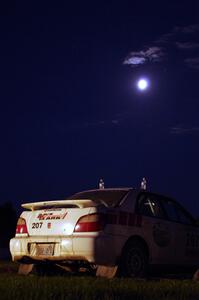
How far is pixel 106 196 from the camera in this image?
371 inches

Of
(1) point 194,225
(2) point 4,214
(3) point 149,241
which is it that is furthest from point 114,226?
(2) point 4,214

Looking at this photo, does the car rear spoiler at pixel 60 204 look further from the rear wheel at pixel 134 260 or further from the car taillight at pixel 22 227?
the rear wheel at pixel 134 260

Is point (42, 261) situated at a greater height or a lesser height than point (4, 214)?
lesser

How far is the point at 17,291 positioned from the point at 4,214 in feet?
232

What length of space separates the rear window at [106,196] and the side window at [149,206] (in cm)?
34

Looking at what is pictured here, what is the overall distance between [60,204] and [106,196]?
79 centimetres

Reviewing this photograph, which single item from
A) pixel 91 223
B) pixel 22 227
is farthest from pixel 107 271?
pixel 22 227

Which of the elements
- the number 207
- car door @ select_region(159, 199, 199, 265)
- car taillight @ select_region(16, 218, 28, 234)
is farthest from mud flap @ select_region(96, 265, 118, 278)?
car door @ select_region(159, 199, 199, 265)

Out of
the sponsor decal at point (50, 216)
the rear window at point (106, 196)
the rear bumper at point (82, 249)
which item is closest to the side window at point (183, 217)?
the rear window at point (106, 196)

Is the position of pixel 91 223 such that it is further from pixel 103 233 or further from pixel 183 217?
pixel 183 217

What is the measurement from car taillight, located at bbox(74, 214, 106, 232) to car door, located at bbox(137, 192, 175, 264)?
3.14 ft

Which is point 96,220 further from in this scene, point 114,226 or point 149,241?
point 149,241

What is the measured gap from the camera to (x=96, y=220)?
8.56 meters

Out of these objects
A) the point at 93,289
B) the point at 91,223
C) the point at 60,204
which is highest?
the point at 60,204
